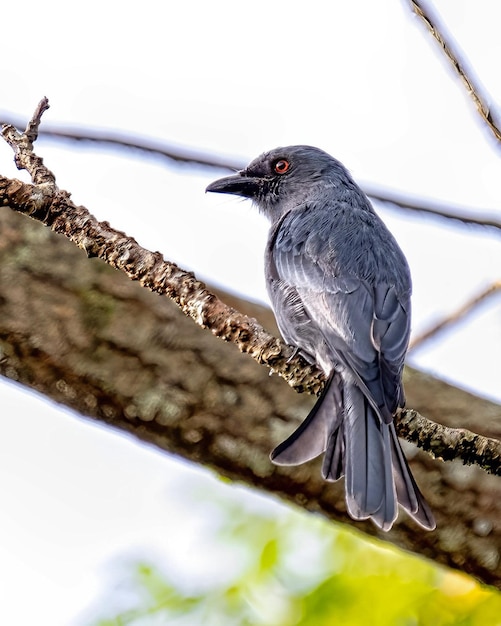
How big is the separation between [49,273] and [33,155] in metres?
1.50

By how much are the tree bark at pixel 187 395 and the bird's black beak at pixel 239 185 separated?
80 cm

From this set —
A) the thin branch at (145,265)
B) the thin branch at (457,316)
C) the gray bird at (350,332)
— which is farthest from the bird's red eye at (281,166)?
the thin branch at (145,265)

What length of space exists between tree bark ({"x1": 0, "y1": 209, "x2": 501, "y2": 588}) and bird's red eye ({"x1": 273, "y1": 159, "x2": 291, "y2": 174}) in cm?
106

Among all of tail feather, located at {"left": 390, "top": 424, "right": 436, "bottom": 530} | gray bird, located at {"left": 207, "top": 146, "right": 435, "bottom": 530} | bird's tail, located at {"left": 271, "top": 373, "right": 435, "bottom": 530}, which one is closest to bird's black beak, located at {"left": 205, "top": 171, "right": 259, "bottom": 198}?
gray bird, located at {"left": 207, "top": 146, "right": 435, "bottom": 530}

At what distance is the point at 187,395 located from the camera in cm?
465

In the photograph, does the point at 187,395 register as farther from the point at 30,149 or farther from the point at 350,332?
the point at 30,149

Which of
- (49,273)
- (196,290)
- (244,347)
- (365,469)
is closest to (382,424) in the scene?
(365,469)

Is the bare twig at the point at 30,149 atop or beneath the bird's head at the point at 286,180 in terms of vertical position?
beneath

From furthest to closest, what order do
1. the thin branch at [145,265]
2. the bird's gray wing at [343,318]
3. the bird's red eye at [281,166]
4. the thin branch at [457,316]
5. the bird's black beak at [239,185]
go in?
the bird's red eye at [281,166]
the bird's black beak at [239,185]
the thin branch at [457,316]
the bird's gray wing at [343,318]
the thin branch at [145,265]

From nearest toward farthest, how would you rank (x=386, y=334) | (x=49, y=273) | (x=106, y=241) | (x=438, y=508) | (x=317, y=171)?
(x=106, y=241), (x=386, y=334), (x=438, y=508), (x=49, y=273), (x=317, y=171)

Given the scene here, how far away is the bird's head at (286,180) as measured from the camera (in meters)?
5.26

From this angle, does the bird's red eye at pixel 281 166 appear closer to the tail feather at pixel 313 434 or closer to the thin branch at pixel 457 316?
the thin branch at pixel 457 316

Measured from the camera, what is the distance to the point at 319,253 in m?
4.26

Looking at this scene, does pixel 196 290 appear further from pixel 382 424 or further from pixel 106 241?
pixel 382 424
